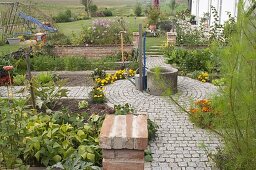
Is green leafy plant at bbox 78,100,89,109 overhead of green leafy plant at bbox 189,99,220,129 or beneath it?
beneath

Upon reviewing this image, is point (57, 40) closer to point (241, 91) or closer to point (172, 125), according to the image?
point (172, 125)

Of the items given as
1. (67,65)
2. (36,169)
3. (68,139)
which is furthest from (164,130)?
(67,65)

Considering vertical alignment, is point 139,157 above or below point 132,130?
below

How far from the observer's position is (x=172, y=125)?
20.8 ft

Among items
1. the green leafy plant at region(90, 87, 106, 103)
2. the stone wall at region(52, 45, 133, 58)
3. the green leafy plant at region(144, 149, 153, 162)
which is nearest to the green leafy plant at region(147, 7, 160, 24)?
the stone wall at region(52, 45, 133, 58)

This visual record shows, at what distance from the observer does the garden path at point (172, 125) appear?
16.1 ft

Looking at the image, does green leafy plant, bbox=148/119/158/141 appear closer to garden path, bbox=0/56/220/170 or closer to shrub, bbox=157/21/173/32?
garden path, bbox=0/56/220/170

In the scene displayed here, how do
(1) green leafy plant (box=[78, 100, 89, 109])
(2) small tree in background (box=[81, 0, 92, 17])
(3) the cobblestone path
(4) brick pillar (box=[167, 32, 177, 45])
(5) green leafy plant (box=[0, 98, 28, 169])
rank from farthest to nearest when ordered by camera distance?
(2) small tree in background (box=[81, 0, 92, 17]) → (4) brick pillar (box=[167, 32, 177, 45]) → (1) green leafy plant (box=[78, 100, 89, 109]) → (3) the cobblestone path → (5) green leafy plant (box=[0, 98, 28, 169])

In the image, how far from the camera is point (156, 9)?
21000mm

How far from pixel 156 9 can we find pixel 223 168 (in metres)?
18.0

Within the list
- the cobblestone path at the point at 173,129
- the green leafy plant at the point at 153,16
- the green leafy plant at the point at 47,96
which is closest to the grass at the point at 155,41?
the green leafy plant at the point at 153,16

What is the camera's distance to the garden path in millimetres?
4906

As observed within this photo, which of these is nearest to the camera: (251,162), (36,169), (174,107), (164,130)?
(251,162)

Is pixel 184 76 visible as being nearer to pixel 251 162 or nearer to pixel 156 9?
pixel 251 162
